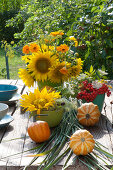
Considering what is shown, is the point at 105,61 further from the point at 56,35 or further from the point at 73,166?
the point at 73,166

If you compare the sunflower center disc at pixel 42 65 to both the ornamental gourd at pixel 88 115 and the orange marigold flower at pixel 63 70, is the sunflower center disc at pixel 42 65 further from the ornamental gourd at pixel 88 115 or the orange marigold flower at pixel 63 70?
the ornamental gourd at pixel 88 115

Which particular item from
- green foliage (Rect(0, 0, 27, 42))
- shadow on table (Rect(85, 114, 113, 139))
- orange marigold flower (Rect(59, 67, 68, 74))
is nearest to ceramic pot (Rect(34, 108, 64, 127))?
shadow on table (Rect(85, 114, 113, 139))

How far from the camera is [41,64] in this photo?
5.59 ft

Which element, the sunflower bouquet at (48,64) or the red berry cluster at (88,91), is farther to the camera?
the sunflower bouquet at (48,64)

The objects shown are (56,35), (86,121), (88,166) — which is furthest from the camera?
(56,35)

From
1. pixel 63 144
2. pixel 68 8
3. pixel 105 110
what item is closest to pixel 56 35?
pixel 105 110

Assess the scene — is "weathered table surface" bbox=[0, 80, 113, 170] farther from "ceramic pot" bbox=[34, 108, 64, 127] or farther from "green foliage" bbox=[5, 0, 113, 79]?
"green foliage" bbox=[5, 0, 113, 79]

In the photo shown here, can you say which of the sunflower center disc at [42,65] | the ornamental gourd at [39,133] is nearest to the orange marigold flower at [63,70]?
the sunflower center disc at [42,65]

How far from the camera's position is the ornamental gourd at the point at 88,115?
146 centimetres

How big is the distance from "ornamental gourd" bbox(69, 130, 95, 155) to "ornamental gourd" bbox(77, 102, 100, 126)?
0.89 feet

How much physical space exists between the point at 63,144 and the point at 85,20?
1.64 metres

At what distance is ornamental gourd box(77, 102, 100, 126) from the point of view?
146 cm

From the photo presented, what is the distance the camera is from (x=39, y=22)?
13.3 ft

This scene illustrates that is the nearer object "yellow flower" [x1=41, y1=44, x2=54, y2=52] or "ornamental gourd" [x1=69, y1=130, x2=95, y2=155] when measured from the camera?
"ornamental gourd" [x1=69, y1=130, x2=95, y2=155]
